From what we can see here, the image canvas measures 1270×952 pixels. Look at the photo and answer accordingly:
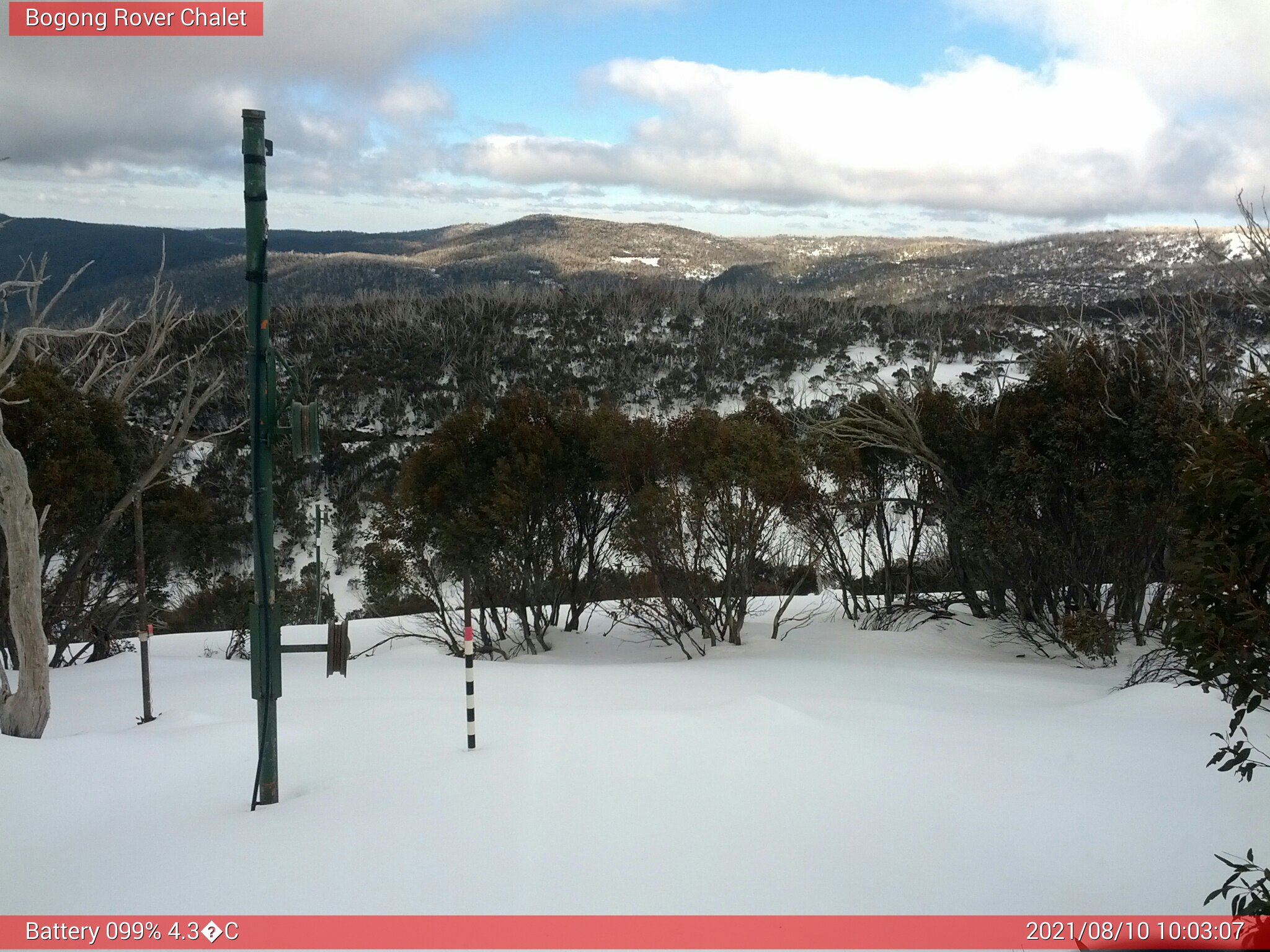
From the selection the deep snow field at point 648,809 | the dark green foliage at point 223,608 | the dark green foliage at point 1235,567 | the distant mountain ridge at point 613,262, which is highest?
the distant mountain ridge at point 613,262

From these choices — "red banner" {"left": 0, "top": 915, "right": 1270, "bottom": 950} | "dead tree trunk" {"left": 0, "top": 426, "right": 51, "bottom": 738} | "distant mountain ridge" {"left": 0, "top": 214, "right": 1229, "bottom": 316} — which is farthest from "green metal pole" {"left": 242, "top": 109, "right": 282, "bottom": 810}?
"distant mountain ridge" {"left": 0, "top": 214, "right": 1229, "bottom": 316}

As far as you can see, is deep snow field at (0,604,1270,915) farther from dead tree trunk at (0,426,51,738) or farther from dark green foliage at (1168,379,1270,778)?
dark green foliage at (1168,379,1270,778)

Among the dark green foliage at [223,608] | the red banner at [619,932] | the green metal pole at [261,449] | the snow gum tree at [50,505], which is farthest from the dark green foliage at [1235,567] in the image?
the dark green foliage at [223,608]

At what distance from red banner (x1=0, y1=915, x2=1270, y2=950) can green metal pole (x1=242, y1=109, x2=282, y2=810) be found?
146 centimetres

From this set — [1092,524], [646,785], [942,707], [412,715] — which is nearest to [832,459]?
[1092,524]

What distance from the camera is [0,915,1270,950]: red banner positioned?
3.75 m

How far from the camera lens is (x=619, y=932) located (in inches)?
150

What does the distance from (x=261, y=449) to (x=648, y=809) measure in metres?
3.08

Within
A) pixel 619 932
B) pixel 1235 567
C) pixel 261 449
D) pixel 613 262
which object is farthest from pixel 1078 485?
pixel 613 262

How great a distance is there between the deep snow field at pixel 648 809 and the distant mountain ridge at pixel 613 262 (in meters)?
53.6

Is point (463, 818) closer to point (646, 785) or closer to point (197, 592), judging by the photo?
point (646, 785)

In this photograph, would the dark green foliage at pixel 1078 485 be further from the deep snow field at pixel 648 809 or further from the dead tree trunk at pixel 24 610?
the dead tree trunk at pixel 24 610

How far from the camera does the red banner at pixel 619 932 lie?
3.75 metres

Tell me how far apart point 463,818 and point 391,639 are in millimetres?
11997
